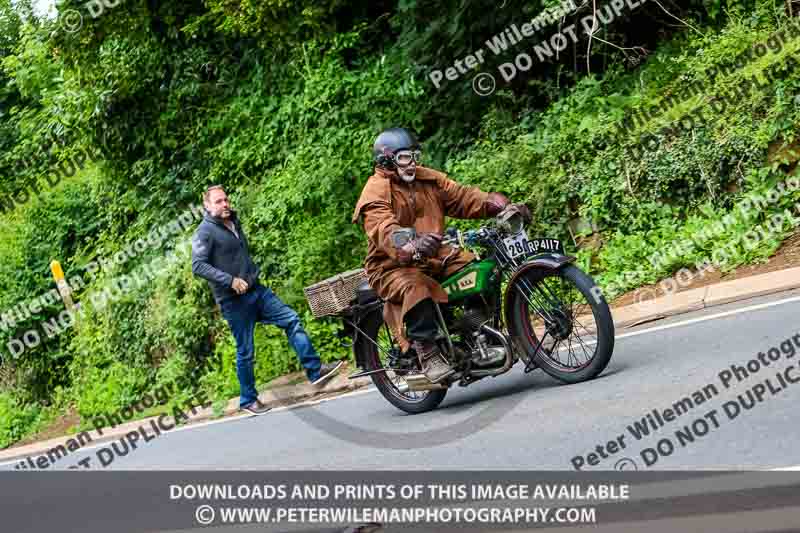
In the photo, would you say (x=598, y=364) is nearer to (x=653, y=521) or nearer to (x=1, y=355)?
(x=653, y=521)

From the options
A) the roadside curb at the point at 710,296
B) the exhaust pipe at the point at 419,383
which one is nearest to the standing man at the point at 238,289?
the exhaust pipe at the point at 419,383

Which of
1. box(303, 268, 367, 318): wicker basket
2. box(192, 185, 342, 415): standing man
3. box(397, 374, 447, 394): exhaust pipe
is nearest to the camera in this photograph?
box(397, 374, 447, 394): exhaust pipe

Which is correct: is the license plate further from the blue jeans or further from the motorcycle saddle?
the blue jeans

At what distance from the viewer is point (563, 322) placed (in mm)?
7316

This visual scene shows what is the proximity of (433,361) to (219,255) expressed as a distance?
3.14 m

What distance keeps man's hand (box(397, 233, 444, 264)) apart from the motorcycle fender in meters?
0.57

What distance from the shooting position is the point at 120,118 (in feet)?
60.3

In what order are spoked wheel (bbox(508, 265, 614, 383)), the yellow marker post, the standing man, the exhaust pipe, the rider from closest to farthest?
spoked wheel (bbox(508, 265, 614, 383))
the rider
the exhaust pipe
the standing man
the yellow marker post

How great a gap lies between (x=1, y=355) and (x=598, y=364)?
48.4 ft

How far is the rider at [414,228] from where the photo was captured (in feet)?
24.6

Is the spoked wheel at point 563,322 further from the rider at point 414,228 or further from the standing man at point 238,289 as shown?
the standing man at point 238,289

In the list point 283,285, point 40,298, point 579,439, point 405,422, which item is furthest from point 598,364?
point 40,298

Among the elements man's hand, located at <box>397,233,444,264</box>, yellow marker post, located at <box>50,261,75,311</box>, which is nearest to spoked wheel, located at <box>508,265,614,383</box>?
man's hand, located at <box>397,233,444,264</box>

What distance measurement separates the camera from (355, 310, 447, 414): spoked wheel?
8289 millimetres
